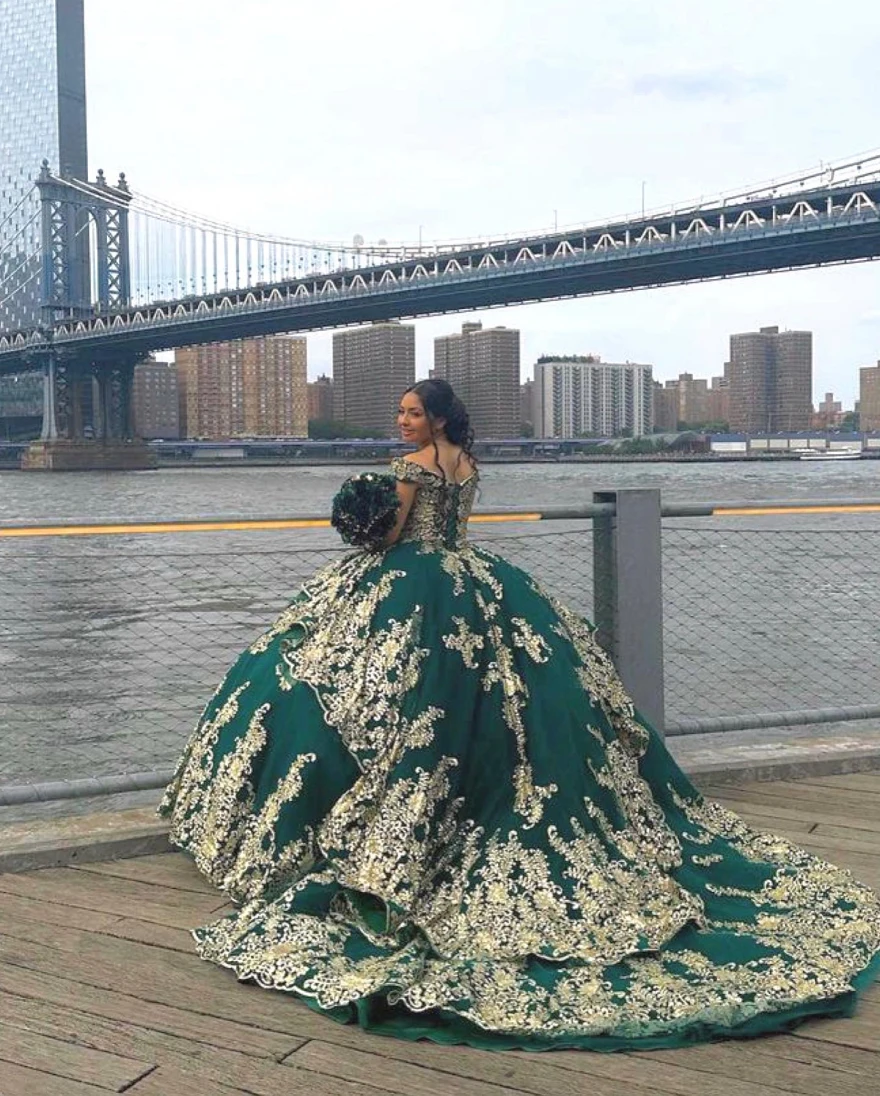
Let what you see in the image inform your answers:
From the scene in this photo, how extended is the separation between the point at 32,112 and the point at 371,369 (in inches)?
1322

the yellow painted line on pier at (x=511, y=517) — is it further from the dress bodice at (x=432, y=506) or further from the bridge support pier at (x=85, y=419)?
the bridge support pier at (x=85, y=419)

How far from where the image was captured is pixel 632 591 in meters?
3.15

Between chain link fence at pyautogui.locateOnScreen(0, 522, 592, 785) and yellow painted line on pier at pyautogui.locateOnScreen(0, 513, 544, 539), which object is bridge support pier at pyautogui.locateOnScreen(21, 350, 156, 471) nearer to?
chain link fence at pyautogui.locateOnScreen(0, 522, 592, 785)

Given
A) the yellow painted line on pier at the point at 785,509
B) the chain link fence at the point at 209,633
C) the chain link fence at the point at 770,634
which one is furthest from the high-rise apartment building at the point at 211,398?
the yellow painted line on pier at the point at 785,509

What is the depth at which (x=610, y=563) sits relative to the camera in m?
3.18

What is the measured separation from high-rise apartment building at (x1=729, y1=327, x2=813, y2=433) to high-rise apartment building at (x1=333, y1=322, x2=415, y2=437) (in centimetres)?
1873

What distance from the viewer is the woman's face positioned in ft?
8.02

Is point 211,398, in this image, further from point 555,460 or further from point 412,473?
point 412,473

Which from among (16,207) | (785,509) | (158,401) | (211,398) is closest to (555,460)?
(211,398)

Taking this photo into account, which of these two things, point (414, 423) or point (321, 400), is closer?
point (414, 423)

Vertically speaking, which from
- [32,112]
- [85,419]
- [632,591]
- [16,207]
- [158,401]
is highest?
[32,112]

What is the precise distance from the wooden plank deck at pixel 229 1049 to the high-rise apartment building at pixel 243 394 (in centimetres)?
5734

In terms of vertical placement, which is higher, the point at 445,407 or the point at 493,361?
the point at 493,361

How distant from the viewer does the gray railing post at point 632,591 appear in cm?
315
